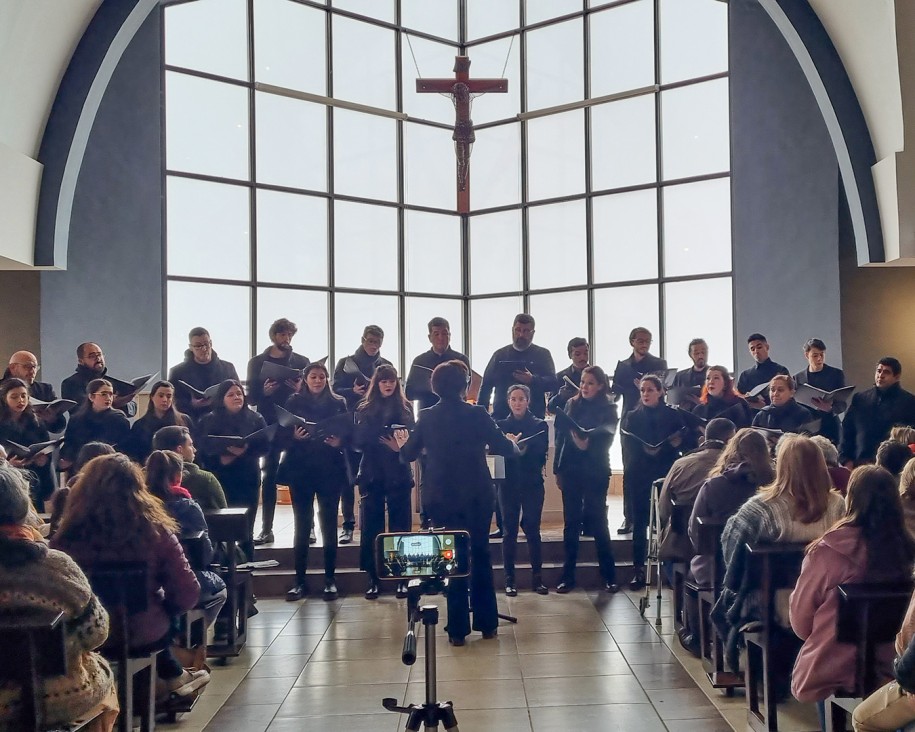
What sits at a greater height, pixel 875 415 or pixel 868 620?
pixel 875 415

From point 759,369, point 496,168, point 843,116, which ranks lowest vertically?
point 759,369

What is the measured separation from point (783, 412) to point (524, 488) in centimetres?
198

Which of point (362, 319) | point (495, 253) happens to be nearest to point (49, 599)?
point (362, 319)

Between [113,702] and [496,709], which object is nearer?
[113,702]

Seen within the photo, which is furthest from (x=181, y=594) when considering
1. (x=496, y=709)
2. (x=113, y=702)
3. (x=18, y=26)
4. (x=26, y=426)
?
(x=18, y=26)

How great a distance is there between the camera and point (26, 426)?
21.2 feet

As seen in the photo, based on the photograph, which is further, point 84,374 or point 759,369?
point 759,369

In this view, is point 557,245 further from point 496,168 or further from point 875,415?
point 875,415

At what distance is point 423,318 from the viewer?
1258 cm

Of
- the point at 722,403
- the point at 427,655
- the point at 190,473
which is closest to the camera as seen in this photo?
the point at 427,655

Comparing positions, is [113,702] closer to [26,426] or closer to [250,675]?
[250,675]

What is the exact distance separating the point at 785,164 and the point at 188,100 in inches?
272

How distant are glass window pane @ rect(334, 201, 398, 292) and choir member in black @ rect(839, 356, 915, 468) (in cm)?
669

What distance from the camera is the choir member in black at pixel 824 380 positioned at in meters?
7.30
